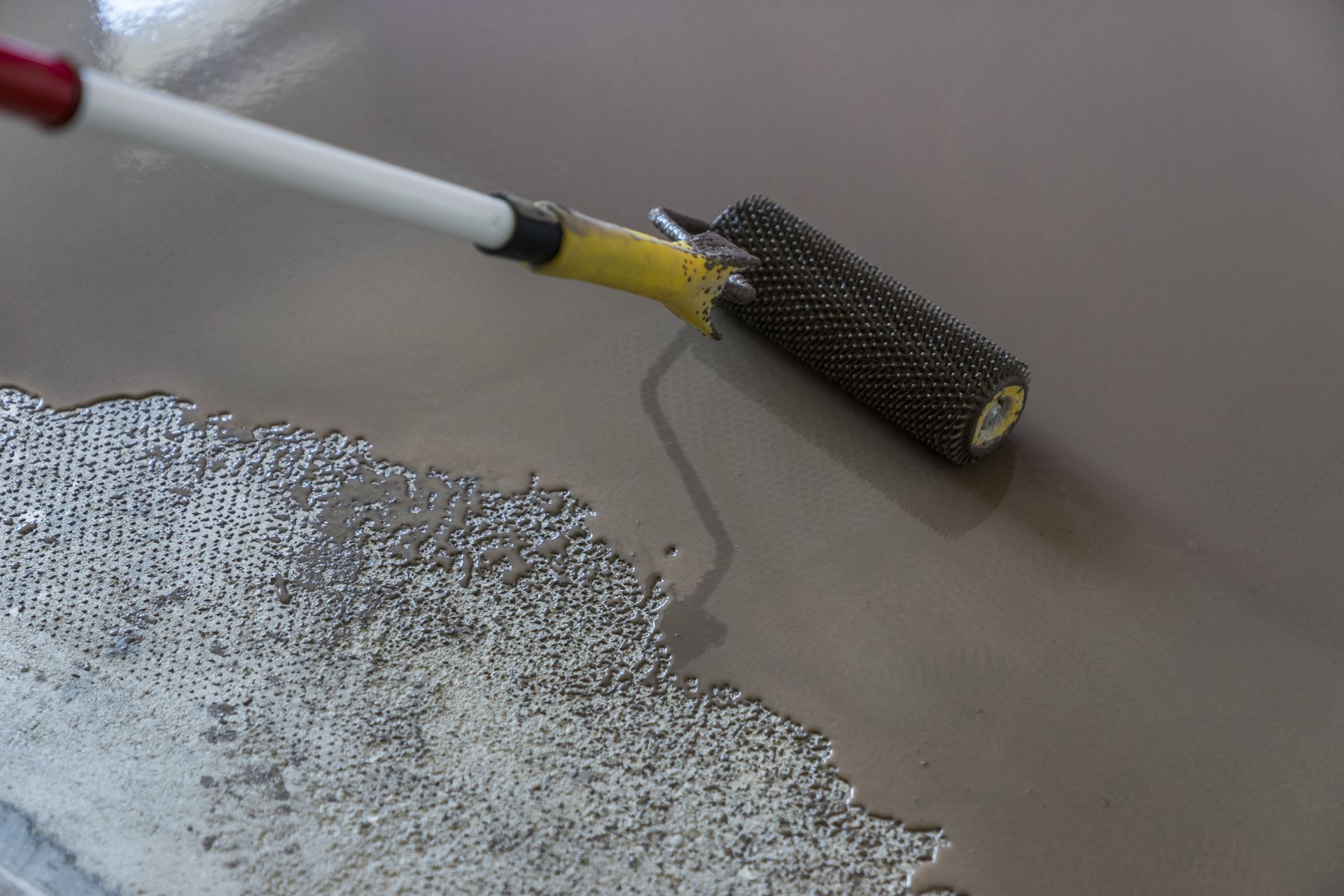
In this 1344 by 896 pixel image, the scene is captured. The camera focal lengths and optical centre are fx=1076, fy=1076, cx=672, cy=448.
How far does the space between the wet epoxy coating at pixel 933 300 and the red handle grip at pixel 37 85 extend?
2.32 ft

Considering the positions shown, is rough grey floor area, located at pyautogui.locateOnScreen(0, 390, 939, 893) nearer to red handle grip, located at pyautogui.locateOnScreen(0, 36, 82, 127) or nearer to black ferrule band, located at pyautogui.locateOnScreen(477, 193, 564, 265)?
black ferrule band, located at pyautogui.locateOnScreen(477, 193, 564, 265)

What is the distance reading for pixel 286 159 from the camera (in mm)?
846

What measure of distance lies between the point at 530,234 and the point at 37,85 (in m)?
0.39

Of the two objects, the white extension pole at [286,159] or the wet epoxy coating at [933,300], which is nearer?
the white extension pole at [286,159]

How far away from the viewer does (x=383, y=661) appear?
1.20 meters

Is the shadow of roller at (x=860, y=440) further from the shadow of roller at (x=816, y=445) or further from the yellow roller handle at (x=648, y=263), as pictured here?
the yellow roller handle at (x=648, y=263)

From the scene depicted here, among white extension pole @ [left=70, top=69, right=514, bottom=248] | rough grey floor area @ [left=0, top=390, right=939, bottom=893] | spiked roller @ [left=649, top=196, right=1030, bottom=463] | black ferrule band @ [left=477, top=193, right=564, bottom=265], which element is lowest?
rough grey floor area @ [left=0, top=390, right=939, bottom=893]

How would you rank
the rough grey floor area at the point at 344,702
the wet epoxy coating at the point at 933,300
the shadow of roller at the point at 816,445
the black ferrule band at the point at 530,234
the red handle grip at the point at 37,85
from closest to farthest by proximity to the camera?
1. the red handle grip at the point at 37,85
2. the black ferrule band at the point at 530,234
3. the rough grey floor area at the point at 344,702
4. the wet epoxy coating at the point at 933,300
5. the shadow of roller at the point at 816,445

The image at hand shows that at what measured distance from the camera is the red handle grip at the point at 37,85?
71 centimetres

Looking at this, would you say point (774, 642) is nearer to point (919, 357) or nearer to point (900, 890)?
point (900, 890)

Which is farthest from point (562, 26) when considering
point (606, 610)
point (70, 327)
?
point (606, 610)

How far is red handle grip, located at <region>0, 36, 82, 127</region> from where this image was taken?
2.31 feet

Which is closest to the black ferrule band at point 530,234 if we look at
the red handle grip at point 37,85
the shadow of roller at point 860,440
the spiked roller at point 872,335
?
the red handle grip at point 37,85

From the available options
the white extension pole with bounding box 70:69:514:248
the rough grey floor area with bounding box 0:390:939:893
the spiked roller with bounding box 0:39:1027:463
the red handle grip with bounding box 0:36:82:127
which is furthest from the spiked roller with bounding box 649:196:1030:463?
the red handle grip with bounding box 0:36:82:127
